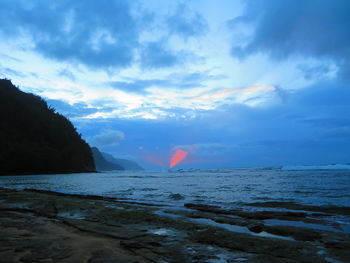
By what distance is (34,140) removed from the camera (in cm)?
11938

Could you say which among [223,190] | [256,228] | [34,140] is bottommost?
[223,190]

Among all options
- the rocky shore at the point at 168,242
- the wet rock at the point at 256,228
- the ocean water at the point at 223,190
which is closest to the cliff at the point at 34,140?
the ocean water at the point at 223,190

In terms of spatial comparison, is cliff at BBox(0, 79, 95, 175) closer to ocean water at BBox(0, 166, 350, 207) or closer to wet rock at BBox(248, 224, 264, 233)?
→ ocean water at BBox(0, 166, 350, 207)

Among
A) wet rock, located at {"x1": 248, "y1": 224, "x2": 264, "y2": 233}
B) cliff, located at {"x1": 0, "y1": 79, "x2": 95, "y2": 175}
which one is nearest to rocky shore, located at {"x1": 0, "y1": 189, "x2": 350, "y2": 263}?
wet rock, located at {"x1": 248, "y1": 224, "x2": 264, "y2": 233}

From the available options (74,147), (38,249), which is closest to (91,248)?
(38,249)

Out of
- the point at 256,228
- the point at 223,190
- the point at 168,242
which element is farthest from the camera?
the point at 223,190

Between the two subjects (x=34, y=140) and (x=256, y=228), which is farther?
(x=34, y=140)

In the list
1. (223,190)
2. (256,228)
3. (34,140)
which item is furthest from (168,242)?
(34,140)

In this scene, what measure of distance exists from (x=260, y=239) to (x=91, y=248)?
4514mm

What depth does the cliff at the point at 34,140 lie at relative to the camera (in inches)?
4109

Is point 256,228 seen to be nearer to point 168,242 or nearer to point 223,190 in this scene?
point 168,242

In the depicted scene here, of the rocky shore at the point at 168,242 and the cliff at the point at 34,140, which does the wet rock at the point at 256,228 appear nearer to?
the rocky shore at the point at 168,242

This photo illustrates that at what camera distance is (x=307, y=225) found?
969 cm

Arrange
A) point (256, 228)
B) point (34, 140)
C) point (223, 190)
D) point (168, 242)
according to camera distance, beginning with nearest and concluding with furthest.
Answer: point (168, 242)
point (256, 228)
point (223, 190)
point (34, 140)
